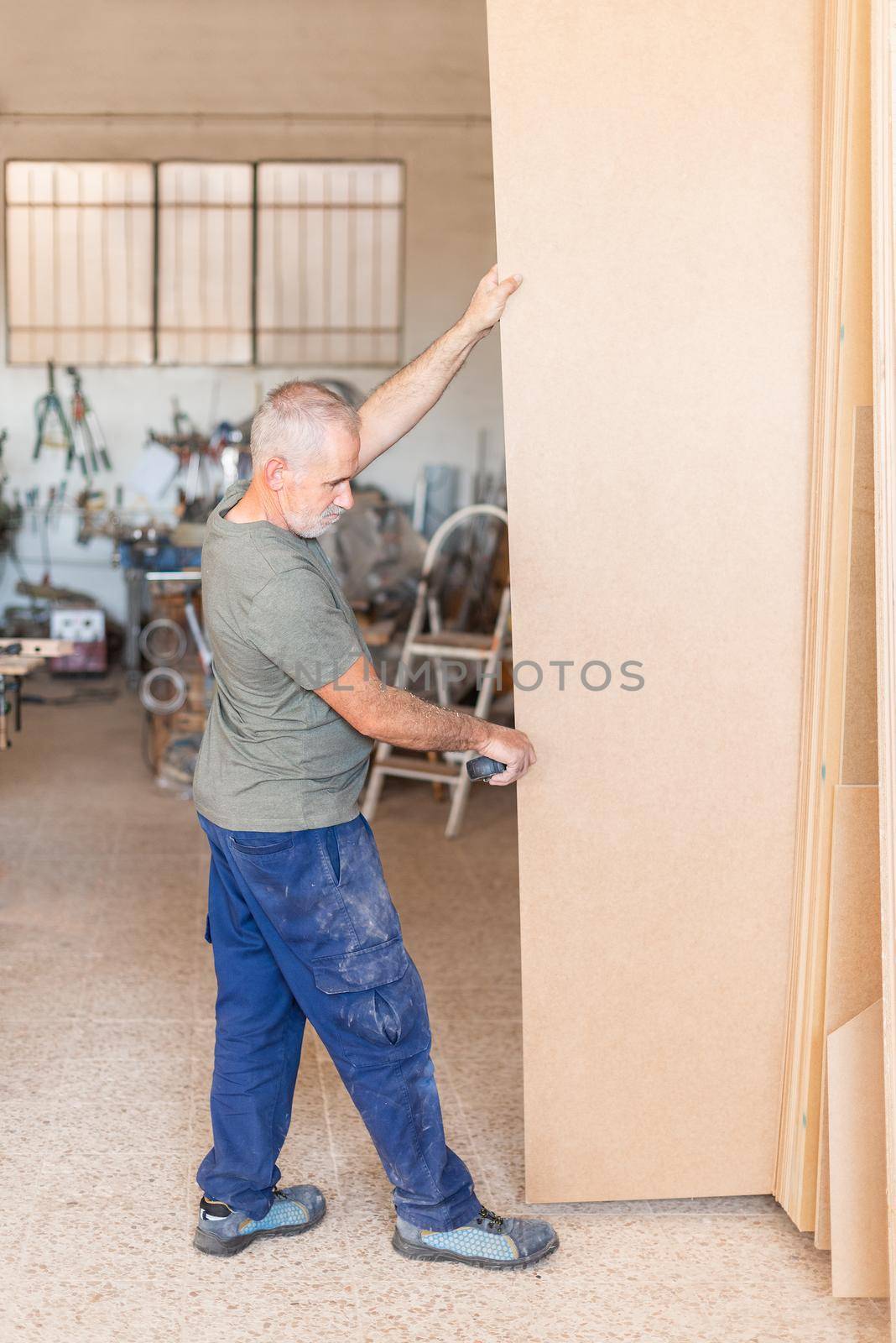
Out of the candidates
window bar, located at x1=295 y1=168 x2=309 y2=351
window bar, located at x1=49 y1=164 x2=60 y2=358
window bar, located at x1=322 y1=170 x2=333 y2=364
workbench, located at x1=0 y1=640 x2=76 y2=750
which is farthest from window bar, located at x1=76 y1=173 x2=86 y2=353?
workbench, located at x1=0 y1=640 x2=76 y2=750

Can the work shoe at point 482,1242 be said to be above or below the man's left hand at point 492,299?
below

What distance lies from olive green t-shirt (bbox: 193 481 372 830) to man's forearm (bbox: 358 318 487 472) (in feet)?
0.92

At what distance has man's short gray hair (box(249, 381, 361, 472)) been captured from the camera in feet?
6.46

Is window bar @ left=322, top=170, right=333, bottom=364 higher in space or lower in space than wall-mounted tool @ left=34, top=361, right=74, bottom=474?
higher

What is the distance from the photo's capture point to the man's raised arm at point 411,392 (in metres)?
2.25

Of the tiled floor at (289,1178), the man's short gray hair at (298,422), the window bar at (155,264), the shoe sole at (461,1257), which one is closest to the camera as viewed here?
the man's short gray hair at (298,422)

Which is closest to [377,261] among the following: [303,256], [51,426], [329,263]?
[329,263]

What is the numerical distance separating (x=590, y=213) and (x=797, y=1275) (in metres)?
1.84

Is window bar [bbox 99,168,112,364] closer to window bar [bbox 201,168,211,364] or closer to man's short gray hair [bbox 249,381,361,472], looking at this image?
window bar [bbox 201,168,211,364]

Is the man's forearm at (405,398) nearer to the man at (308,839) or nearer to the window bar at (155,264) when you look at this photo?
the man at (308,839)

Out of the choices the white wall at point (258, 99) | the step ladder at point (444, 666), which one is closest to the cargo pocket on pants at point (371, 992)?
the step ladder at point (444, 666)

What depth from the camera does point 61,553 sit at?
29.7 feet

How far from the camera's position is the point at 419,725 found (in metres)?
2.09

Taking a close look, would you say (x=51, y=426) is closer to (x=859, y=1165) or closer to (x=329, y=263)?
(x=329, y=263)
